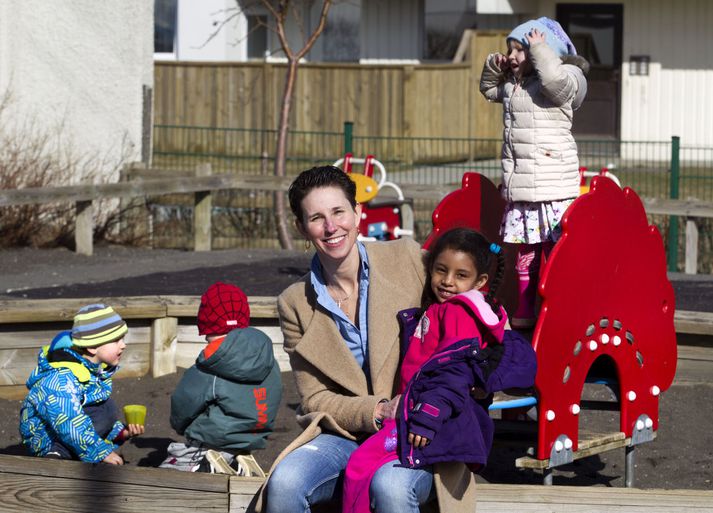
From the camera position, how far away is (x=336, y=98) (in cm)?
2189

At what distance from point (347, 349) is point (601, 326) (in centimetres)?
119

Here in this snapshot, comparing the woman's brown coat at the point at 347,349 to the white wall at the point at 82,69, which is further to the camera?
the white wall at the point at 82,69

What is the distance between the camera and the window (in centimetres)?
2548

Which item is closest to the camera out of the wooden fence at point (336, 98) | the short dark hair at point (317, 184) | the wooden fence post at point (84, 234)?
the short dark hair at point (317, 184)

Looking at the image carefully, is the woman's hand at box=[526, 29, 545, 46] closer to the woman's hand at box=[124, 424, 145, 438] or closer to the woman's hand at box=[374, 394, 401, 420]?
the woman's hand at box=[374, 394, 401, 420]

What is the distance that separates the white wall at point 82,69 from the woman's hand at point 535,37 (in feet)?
31.7

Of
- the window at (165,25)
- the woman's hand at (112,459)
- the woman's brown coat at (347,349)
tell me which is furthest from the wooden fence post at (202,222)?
the window at (165,25)

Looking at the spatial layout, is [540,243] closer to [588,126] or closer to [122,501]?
[122,501]

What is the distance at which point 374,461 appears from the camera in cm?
400

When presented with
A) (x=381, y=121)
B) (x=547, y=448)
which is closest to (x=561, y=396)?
(x=547, y=448)

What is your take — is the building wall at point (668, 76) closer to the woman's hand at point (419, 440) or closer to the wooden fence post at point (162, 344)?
the wooden fence post at point (162, 344)

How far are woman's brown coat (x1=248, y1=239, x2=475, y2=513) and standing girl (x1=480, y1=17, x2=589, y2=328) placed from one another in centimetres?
131

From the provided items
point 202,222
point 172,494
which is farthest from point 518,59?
point 202,222

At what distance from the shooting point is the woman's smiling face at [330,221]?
4.30 metres
